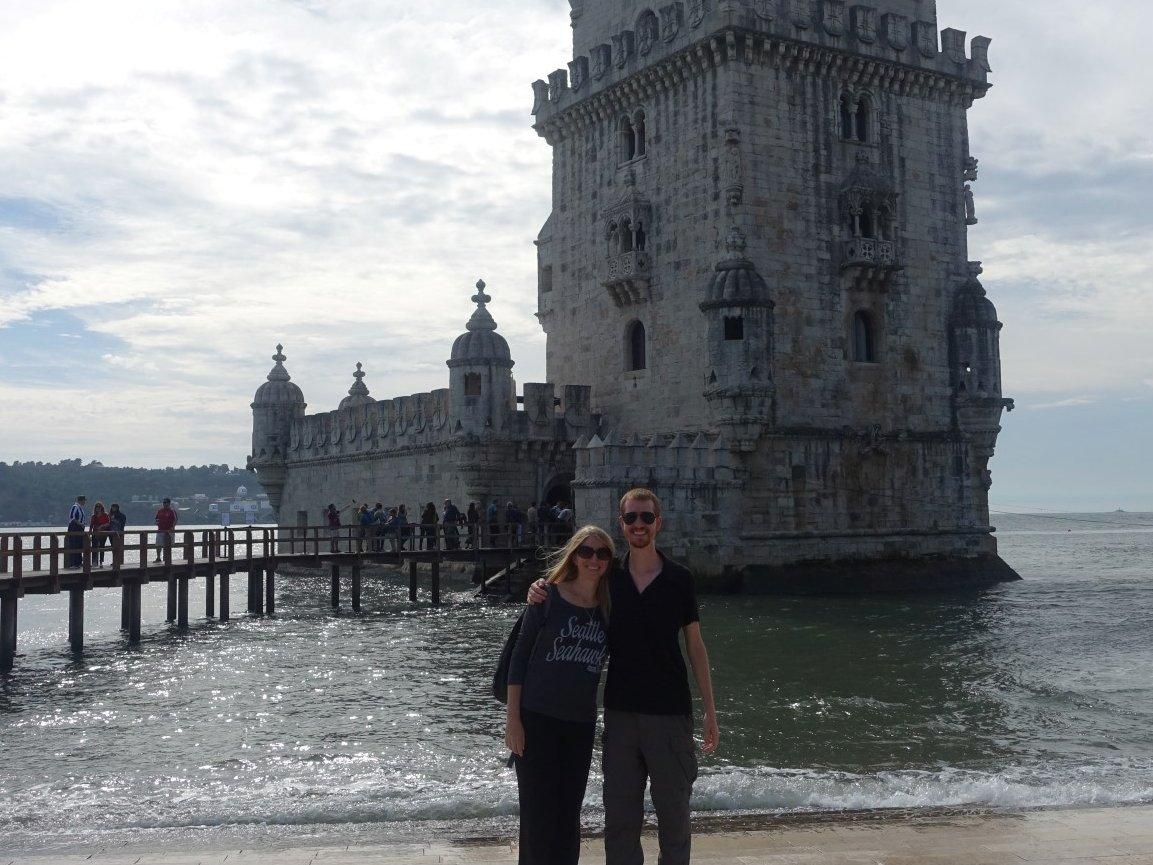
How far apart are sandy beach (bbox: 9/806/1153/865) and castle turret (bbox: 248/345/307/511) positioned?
39.9m

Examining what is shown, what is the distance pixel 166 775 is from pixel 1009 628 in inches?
715

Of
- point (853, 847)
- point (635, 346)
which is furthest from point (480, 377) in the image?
point (853, 847)

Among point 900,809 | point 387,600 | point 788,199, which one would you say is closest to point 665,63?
point 788,199

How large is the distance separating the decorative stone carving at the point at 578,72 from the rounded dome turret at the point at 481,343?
22.0ft

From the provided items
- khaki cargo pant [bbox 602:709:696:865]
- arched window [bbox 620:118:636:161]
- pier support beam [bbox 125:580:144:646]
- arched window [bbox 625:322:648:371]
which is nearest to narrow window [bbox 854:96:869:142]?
arched window [bbox 620:118:636:161]

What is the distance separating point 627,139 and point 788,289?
703 centimetres

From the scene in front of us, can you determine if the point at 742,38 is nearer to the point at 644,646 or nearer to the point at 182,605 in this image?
the point at 182,605

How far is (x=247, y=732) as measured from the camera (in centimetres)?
1456

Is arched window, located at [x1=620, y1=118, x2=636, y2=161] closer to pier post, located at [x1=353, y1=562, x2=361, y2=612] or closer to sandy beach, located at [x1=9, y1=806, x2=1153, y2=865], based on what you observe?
pier post, located at [x1=353, y1=562, x2=361, y2=612]

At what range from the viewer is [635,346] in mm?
34844

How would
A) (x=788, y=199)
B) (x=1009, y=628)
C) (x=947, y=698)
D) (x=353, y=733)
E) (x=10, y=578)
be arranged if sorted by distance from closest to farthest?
(x=353, y=733), (x=947, y=698), (x=10, y=578), (x=1009, y=628), (x=788, y=199)

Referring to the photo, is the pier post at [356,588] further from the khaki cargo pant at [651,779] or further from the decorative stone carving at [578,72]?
the khaki cargo pant at [651,779]

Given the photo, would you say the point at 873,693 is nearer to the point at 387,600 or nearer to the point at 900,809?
the point at 900,809

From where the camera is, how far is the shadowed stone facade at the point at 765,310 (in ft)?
101
